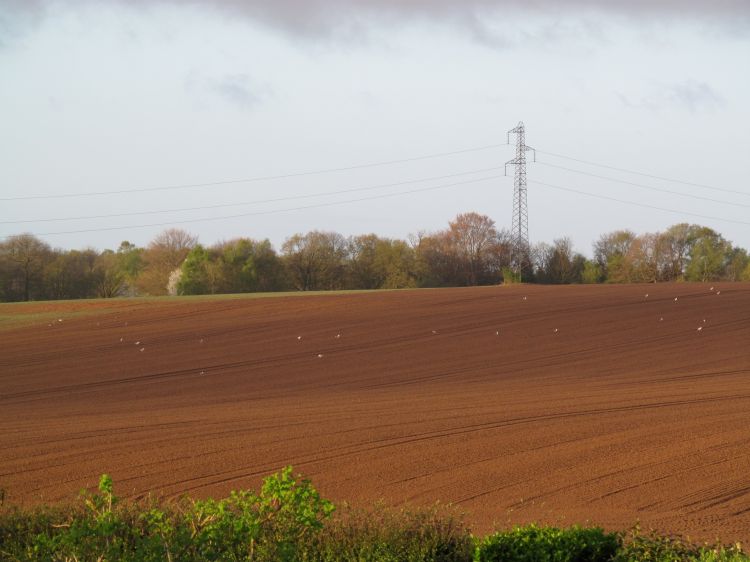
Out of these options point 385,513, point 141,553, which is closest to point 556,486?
point 385,513

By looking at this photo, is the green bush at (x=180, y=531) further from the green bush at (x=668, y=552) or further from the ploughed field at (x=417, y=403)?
the ploughed field at (x=417, y=403)

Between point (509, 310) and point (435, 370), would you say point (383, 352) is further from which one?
point (509, 310)

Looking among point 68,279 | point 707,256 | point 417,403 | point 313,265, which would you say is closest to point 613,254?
point 707,256

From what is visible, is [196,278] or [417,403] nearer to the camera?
[417,403]

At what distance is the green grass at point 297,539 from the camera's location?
24.0ft

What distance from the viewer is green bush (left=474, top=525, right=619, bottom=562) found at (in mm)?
7113

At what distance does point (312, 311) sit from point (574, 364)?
15.2 meters

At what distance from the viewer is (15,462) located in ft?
45.6

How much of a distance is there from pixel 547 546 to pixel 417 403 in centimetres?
1302

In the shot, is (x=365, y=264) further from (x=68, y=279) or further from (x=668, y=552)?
(x=668, y=552)

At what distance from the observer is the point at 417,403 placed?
793 inches

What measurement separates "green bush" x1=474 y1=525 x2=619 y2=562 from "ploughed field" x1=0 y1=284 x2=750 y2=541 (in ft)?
8.24

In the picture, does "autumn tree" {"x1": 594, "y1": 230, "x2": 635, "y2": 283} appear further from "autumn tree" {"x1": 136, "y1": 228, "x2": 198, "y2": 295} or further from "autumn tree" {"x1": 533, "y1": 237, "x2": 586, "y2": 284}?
"autumn tree" {"x1": 136, "y1": 228, "x2": 198, "y2": 295}

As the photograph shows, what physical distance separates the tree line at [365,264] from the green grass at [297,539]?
59767mm
